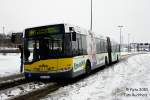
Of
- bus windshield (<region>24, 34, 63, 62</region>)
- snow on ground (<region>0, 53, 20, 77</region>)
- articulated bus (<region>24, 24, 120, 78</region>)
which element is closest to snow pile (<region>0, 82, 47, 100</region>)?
articulated bus (<region>24, 24, 120, 78</region>)

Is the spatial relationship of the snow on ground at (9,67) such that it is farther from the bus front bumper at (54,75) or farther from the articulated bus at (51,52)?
the bus front bumper at (54,75)

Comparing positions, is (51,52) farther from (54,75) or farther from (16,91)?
(16,91)

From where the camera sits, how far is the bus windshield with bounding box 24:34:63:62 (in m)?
15.0

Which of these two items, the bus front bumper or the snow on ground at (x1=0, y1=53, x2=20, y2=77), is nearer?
the bus front bumper

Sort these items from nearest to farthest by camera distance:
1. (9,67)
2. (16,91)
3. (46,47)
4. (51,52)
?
(16,91)
(51,52)
(46,47)
(9,67)

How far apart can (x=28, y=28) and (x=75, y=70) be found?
10.8ft

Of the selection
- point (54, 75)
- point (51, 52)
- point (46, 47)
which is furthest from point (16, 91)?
point (46, 47)

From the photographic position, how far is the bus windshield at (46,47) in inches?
590

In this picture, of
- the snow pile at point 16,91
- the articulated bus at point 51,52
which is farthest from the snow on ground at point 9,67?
the snow pile at point 16,91

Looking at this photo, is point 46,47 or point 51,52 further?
point 46,47

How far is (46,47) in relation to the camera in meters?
15.1

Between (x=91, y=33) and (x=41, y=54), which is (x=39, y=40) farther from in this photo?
(x=91, y=33)

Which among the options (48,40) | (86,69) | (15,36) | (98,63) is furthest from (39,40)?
(98,63)

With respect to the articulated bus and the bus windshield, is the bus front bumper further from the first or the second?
the bus windshield
